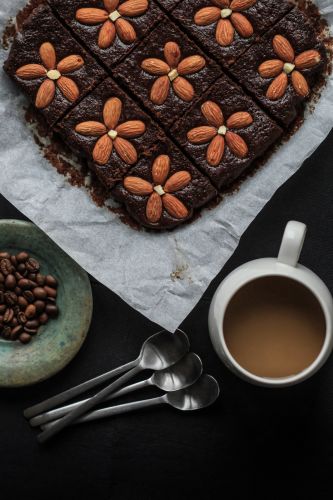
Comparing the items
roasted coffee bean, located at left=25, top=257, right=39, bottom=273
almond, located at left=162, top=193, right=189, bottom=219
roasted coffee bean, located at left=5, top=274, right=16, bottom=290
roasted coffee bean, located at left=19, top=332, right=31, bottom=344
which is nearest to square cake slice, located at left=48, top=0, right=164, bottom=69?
almond, located at left=162, top=193, right=189, bottom=219

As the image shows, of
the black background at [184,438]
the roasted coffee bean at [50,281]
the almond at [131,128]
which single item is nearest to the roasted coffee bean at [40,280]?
the roasted coffee bean at [50,281]

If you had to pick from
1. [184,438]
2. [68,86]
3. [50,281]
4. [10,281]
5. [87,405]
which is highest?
[68,86]

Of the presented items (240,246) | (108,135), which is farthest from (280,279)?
(108,135)

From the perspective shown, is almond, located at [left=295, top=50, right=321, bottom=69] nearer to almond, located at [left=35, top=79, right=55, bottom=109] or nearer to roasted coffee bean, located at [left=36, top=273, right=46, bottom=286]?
almond, located at [left=35, top=79, right=55, bottom=109]

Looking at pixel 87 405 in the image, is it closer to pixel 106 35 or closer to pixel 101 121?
pixel 101 121

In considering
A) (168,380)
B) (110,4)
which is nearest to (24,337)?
(168,380)

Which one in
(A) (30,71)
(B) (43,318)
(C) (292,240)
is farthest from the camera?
(B) (43,318)
